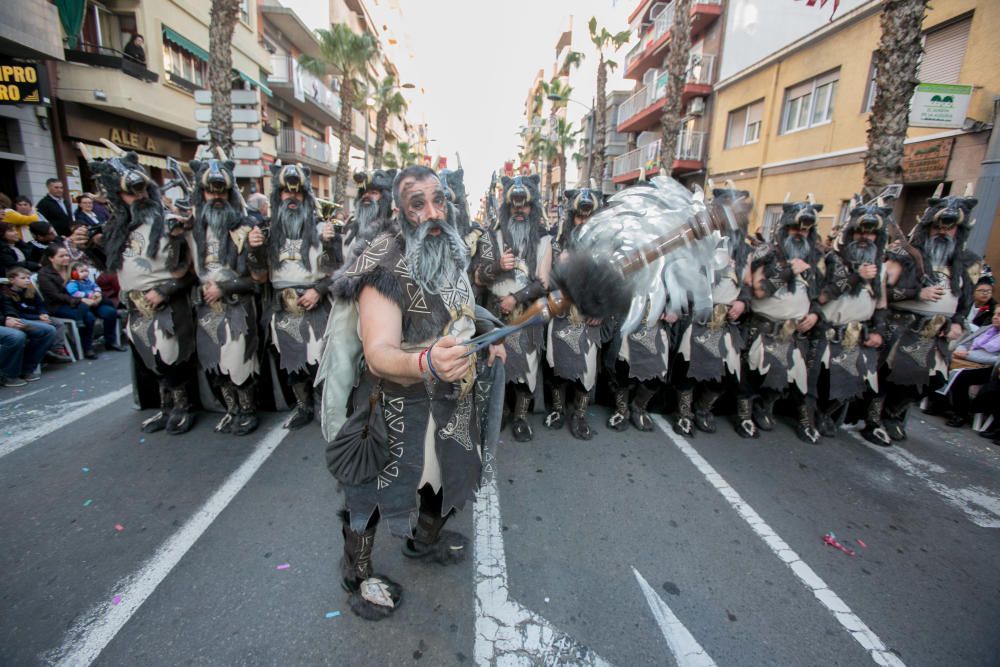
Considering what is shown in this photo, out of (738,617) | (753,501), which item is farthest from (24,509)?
(753,501)

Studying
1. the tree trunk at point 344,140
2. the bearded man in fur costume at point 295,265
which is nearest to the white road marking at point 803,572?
the bearded man in fur costume at point 295,265

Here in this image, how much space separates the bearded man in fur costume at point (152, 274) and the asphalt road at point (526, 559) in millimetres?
571

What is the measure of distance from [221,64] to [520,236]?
8.74 m

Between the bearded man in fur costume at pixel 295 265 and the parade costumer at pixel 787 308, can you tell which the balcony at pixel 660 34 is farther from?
the bearded man in fur costume at pixel 295 265

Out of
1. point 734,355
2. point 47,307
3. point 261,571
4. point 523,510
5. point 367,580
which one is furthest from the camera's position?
point 47,307

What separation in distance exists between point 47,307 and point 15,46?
688 cm

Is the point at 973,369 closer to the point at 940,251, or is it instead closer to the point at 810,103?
the point at 940,251

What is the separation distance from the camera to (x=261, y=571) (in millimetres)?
2395

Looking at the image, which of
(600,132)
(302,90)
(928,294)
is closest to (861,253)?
(928,294)

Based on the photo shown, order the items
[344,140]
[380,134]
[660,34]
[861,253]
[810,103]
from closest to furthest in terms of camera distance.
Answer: [861,253] → [810,103] → [344,140] → [660,34] → [380,134]

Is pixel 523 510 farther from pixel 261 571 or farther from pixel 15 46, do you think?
pixel 15 46

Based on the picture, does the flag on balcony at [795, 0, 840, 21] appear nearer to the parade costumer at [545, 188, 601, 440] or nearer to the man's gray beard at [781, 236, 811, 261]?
the man's gray beard at [781, 236, 811, 261]

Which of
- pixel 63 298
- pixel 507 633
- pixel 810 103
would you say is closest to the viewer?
pixel 507 633

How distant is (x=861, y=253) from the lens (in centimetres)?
398
